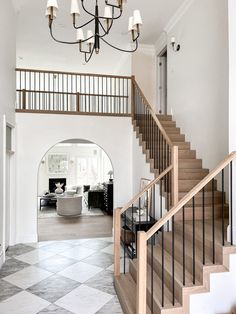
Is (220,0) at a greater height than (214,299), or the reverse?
(220,0)

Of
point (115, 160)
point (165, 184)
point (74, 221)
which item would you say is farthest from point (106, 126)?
point (74, 221)

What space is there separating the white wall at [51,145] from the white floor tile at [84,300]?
273 cm

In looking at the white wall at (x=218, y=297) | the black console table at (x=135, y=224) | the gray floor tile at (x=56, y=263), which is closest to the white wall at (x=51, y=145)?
the gray floor tile at (x=56, y=263)

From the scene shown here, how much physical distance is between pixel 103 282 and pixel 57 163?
10.8 m

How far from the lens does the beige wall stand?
8.00 metres

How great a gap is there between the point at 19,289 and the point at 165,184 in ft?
8.88

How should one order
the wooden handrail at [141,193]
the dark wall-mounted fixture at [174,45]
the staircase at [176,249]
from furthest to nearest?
the dark wall-mounted fixture at [174,45]
the wooden handrail at [141,193]
the staircase at [176,249]

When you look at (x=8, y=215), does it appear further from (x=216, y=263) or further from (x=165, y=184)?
(x=216, y=263)

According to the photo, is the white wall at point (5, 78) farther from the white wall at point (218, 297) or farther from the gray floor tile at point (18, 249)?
→ the white wall at point (218, 297)

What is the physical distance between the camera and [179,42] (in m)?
6.42

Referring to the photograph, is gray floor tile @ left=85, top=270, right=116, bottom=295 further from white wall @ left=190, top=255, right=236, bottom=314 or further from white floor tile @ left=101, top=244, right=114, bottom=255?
white wall @ left=190, top=255, right=236, bottom=314

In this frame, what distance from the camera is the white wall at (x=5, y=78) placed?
4.52 meters

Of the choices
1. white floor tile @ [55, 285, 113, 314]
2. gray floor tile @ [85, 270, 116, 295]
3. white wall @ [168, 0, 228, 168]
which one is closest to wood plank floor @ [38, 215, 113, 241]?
gray floor tile @ [85, 270, 116, 295]

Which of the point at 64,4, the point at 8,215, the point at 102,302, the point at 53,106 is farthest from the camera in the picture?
the point at 53,106
